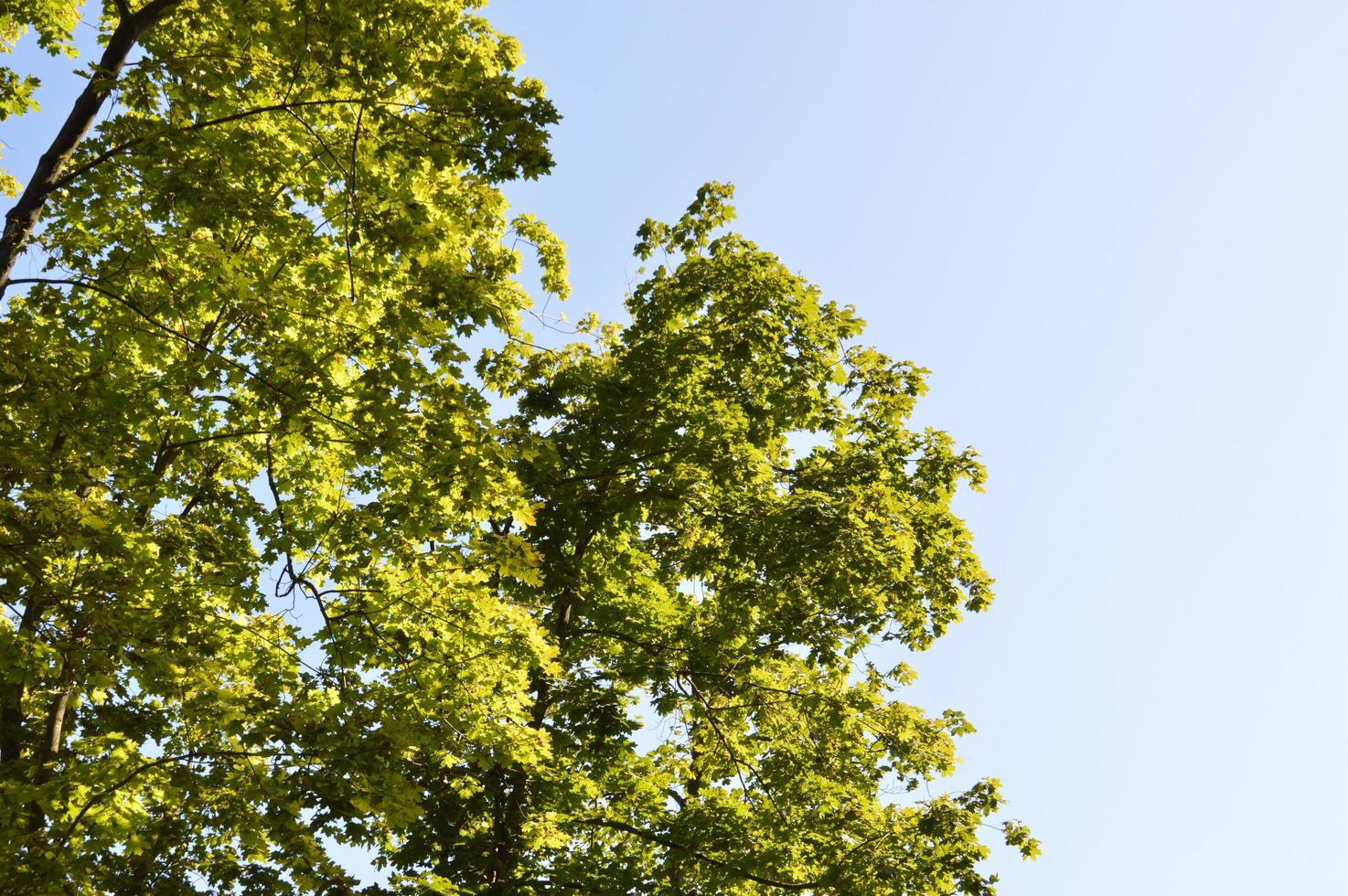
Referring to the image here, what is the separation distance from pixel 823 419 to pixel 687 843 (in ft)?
19.1

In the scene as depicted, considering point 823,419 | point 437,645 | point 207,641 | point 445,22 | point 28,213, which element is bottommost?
point 207,641

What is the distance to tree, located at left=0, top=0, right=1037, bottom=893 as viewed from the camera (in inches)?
319

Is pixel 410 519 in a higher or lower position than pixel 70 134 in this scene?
lower

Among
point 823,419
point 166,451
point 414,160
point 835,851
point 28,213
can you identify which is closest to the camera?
point 28,213

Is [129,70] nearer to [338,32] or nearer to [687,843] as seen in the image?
[338,32]

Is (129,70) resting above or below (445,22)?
below

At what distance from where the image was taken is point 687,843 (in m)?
12.4

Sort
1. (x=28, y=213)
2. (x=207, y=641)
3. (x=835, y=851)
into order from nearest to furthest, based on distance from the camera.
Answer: (x=28, y=213), (x=207, y=641), (x=835, y=851)

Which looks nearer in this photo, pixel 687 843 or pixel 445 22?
pixel 445 22

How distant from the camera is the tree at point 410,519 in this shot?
8.10m

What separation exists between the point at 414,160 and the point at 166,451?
5390 millimetres

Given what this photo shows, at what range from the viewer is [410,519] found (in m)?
8.55

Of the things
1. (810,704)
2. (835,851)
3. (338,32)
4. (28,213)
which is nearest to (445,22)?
(338,32)

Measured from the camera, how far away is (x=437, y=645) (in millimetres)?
9984
